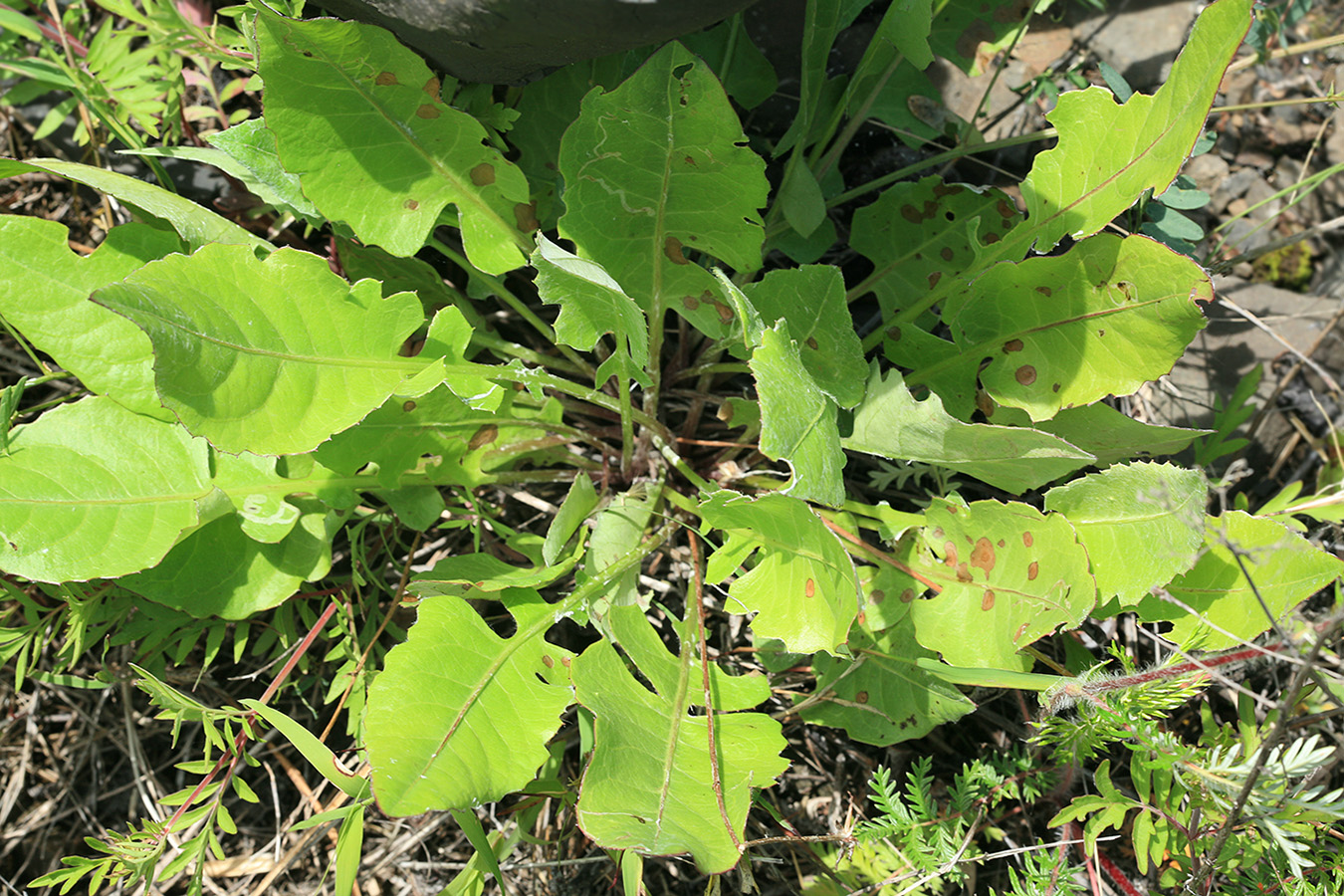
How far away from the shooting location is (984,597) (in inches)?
53.5

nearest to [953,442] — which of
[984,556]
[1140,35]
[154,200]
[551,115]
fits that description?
[984,556]

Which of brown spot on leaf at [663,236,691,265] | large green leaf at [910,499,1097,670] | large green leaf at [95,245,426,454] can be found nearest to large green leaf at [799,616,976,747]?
large green leaf at [910,499,1097,670]

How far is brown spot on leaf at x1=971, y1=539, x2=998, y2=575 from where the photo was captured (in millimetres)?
1359

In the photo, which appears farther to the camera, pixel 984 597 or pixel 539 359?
pixel 539 359

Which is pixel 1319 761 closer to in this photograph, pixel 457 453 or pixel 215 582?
pixel 457 453

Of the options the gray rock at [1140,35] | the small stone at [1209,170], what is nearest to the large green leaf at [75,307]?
the gray rock at [1140,35]

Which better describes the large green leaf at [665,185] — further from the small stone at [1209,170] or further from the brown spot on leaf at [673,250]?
the small stone at [1209,170]

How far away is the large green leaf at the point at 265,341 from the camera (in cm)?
112

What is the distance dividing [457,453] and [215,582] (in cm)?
45

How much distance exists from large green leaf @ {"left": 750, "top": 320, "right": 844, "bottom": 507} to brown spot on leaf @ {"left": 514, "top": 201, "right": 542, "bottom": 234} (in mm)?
600

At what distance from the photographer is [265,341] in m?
1.24

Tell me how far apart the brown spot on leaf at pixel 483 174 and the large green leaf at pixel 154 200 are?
0.34 meters

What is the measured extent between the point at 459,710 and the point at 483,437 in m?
0.51

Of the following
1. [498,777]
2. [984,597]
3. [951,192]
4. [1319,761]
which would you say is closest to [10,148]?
[498,777]
